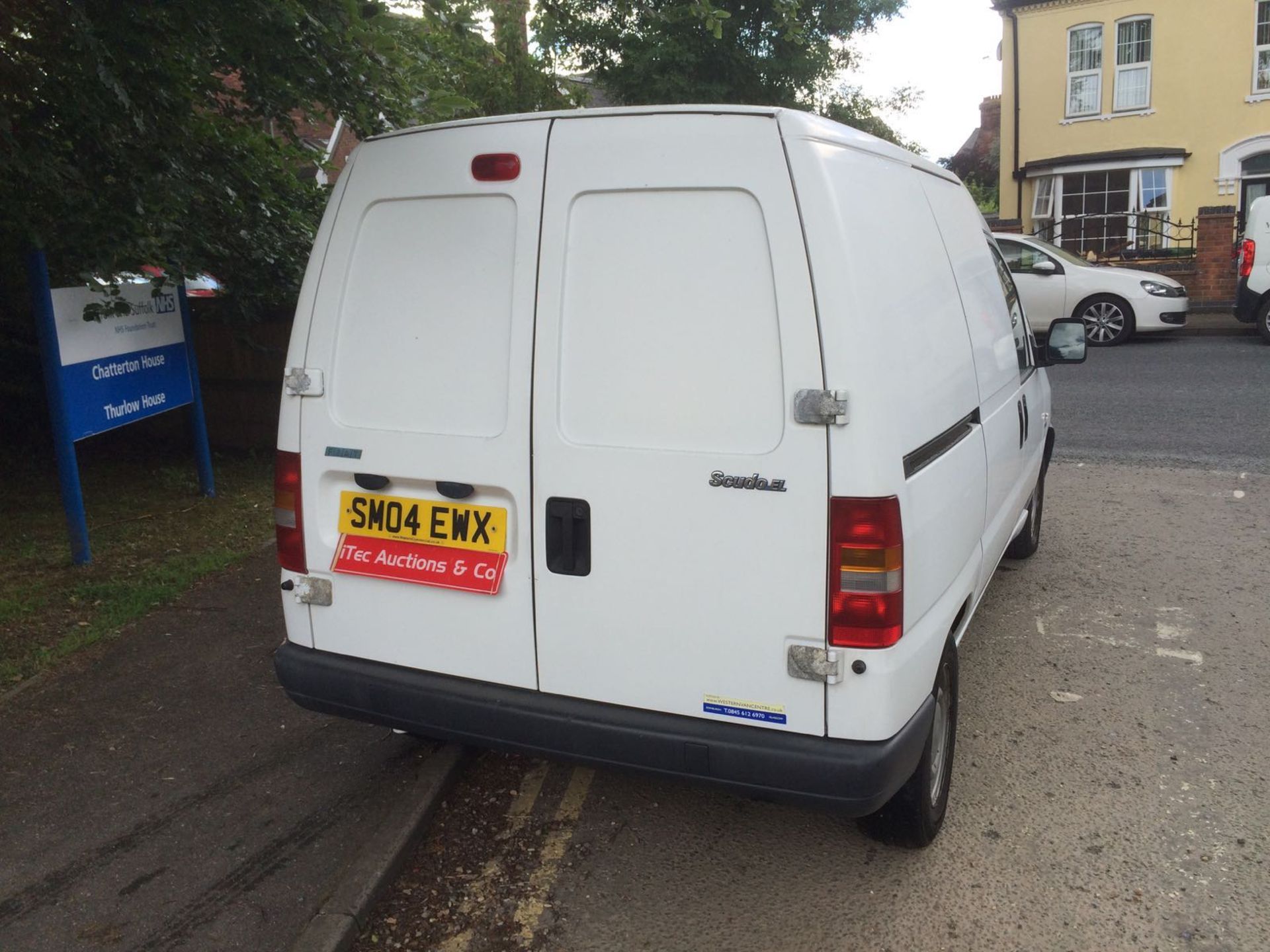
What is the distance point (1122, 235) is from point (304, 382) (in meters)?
24.0

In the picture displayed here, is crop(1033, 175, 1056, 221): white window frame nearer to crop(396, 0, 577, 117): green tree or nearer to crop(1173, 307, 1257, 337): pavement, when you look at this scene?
→ crop(1173, 307, 1257, 337): pavement

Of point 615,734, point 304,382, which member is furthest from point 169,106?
point 615,734

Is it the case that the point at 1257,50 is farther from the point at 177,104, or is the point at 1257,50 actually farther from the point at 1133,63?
the point at 177,104

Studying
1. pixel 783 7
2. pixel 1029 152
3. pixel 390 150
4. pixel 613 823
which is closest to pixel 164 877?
pixel 613 823

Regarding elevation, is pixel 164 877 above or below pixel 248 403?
below

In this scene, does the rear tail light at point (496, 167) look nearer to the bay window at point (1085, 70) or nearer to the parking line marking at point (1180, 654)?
the parking line marking at point (1180, 654)

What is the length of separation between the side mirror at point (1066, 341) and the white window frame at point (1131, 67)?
70.8 feet

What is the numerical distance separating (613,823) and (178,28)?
393cm

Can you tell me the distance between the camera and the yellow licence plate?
9.48ft

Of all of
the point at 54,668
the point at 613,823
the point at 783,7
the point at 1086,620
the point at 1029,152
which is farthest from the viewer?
the point at 1029,152

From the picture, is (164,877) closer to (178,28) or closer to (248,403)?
(178,28)

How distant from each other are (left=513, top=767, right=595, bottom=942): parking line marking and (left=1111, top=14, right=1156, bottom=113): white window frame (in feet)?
79.9

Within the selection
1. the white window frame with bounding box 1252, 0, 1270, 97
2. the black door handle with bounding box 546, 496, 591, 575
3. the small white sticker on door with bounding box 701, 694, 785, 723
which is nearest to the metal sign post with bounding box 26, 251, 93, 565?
the black door handle with bounding box 546, 496, 591, 575

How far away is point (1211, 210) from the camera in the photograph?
17.8 meters
